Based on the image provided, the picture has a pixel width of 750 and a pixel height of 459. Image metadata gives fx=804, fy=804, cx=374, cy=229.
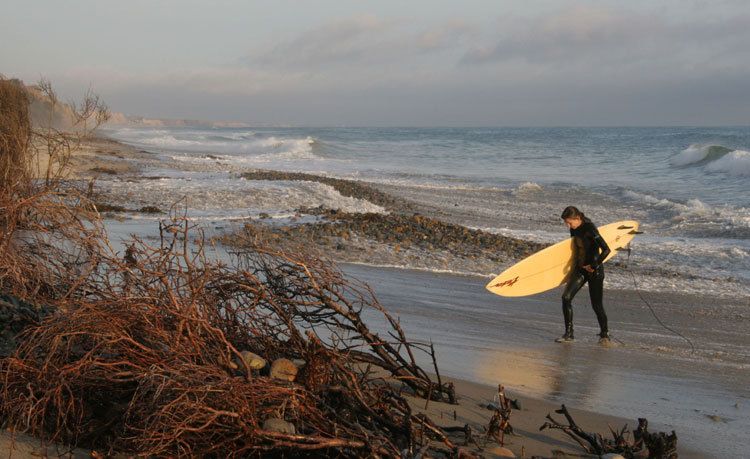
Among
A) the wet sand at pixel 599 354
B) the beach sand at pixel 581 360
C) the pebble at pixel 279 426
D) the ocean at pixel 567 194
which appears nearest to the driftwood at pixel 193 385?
the pebble at pixel 279 426

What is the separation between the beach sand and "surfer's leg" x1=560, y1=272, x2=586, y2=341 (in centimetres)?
14

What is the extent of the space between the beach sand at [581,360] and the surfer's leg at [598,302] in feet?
0.66

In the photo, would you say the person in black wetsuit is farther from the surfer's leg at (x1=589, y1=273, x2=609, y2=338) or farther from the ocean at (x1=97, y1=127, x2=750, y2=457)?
the ocean at (x1=97, y1=127, x2=750, y2=457)

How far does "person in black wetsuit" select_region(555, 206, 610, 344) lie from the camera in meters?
8.30

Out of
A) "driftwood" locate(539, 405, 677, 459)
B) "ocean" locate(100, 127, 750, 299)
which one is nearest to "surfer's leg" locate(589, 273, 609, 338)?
"ocean" locate(100, 127, 750, 299)

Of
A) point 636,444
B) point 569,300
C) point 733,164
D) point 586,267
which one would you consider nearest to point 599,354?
point 569,300

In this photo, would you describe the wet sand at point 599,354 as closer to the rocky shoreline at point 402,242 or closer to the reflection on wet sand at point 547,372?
the reflection on wet sand at point 547,372

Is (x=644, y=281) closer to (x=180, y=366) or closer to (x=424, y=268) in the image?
(x=424, y=268)

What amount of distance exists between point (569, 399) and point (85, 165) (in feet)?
81.7

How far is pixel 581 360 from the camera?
7.29 metres

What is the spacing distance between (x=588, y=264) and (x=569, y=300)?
604 millimetres

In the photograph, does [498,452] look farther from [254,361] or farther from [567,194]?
[567,194]

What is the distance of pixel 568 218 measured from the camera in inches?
352

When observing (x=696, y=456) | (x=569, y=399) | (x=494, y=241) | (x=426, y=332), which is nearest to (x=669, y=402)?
(x=569, y=399)
